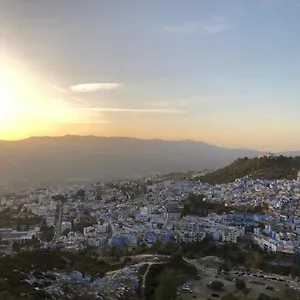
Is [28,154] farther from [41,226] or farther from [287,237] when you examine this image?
[287,237]

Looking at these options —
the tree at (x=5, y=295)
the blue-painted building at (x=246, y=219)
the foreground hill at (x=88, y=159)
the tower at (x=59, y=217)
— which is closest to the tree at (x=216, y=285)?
the tree at (x=5, y=295)

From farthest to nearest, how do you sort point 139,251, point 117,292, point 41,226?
point 41,226, point 139,251, point 117,292

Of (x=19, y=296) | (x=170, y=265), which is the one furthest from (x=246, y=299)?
(x=19, y=296)

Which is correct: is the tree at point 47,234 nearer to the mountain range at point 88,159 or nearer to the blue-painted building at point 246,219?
the blue-painted building at point 246,219

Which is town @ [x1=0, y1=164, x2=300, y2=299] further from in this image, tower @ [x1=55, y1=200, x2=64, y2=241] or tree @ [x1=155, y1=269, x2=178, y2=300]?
tree @ [x1=155, y1=269, x2=178, y2=300]

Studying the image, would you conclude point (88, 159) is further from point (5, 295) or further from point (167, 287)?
point (5, 295)

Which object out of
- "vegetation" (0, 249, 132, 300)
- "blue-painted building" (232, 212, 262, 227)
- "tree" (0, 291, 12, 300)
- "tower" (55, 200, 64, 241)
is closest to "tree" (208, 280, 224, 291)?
"vegetation" (0, 249, 132, 300)

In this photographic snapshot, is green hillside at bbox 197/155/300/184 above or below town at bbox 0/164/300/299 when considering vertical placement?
above
